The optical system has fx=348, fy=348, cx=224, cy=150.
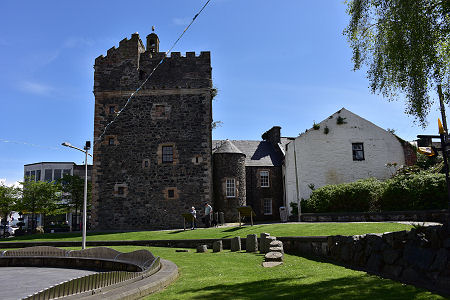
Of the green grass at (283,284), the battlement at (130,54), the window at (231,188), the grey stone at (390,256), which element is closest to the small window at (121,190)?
the window at (231,188)

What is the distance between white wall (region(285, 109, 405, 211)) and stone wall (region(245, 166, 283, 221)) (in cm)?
489

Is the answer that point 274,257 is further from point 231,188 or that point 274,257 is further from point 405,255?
point 231,188

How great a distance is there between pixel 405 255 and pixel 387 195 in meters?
14.8

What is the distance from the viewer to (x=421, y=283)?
6.30m

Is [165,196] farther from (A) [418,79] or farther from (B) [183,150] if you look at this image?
(A) [418,79]

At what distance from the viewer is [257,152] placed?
37.1 meters

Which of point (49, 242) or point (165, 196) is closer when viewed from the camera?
point (49, 242)

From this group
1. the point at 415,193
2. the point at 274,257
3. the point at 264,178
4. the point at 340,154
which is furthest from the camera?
the point at 264,178

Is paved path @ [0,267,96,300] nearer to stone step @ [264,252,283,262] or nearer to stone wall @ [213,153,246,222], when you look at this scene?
stone step @ [264,252,283,262]

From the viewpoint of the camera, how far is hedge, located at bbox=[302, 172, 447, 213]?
1855 centimetres

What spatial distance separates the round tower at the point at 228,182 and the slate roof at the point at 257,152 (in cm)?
291

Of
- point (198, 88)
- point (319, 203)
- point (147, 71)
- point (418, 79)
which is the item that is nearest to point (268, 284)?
point (418, 79)

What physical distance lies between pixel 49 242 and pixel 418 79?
19.2 m

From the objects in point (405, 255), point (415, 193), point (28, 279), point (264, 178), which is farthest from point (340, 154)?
point (28, 279)
